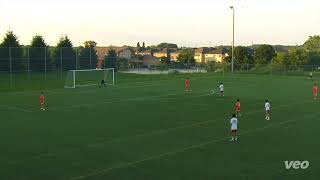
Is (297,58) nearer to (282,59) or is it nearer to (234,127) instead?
(282,59)

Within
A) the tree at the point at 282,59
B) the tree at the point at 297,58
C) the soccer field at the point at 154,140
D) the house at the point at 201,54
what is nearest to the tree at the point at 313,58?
the tree at the point at 297,58

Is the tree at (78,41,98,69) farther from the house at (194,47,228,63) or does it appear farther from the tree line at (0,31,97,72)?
the house at (194,47,228,63)

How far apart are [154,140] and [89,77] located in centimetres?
4564

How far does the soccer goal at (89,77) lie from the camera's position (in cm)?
6068

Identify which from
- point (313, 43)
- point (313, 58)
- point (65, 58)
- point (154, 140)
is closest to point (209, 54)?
point (313, 43)

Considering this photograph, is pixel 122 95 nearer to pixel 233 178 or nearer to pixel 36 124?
pixel 36 124

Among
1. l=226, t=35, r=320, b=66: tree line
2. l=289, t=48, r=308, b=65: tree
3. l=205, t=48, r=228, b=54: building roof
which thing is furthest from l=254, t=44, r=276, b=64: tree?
l=205, t=48, r=228, b=54: building roof

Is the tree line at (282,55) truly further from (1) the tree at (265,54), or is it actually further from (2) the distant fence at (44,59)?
(2) the distant fence at (44,59)

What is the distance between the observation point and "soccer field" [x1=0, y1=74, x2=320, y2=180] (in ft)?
56.9

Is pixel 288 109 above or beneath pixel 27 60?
beneath

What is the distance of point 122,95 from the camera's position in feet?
151

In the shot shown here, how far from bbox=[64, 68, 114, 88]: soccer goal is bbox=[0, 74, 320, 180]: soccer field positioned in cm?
1963

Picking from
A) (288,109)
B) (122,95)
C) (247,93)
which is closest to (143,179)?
(288,109)

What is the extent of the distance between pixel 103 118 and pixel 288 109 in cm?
1451
